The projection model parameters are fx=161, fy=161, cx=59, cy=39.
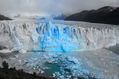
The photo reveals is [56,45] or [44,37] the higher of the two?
[44,37]

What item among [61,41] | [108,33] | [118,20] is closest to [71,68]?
[61,41]

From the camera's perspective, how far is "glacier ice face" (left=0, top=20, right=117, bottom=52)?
1163 centimetres

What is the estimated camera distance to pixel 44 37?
12547mm

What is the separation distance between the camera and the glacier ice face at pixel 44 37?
1163cm

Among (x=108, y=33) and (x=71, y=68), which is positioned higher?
(x=108, y=33)

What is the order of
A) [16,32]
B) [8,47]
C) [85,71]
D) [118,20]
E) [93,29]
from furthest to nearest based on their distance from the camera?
[118,20]
[93,29]
[16,32]
[8,47]
[85,71]

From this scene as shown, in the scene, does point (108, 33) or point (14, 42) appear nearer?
point (14, 42)

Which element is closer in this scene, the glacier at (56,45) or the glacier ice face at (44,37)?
the glacier at (56,45)

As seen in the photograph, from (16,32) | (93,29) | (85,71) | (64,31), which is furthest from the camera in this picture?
(93,29)

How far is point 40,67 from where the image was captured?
8.11m

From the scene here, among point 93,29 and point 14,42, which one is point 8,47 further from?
point 93,29

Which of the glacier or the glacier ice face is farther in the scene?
the glacier ice face

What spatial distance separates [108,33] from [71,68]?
8511mm

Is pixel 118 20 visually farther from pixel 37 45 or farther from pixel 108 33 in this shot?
pixel 37 45
